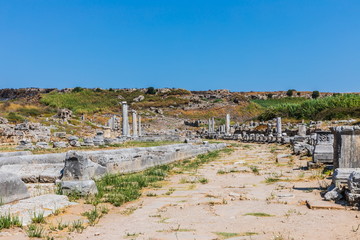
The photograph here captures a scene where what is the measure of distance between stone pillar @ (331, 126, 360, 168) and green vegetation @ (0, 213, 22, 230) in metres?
5.69

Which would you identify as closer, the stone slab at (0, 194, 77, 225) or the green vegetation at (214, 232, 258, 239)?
the green vegetation at (214, 232, 258, 239)

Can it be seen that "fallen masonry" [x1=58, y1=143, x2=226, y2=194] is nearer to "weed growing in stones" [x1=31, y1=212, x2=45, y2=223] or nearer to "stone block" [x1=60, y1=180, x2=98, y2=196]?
"stone block" [x1=60, y1=180, x2=98, y2=196]

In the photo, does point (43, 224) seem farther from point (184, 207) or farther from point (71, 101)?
point (71, 101)

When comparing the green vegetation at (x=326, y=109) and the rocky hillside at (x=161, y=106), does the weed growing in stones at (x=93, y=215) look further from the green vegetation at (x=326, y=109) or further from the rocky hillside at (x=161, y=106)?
the rocky hillside at (x=161, y=106)

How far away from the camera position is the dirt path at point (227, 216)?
12.7 ft

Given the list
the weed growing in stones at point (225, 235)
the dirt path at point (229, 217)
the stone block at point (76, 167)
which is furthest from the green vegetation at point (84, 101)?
the weed growing in stones at point (225, 235)

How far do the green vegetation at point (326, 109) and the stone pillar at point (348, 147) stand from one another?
2912 cm

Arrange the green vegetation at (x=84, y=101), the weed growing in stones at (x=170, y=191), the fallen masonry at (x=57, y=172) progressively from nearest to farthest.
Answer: the fallen masonry at (x=57, y=172) < the weed growing in stones at (x=170, y=191) < the green vegetation at (x=84, y=101)

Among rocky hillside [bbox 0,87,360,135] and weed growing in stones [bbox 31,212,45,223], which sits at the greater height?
rocky hillside [bbox 0,87,360,135]

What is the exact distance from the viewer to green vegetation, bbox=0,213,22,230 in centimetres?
398

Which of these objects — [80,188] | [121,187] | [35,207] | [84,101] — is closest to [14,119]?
[121,187]

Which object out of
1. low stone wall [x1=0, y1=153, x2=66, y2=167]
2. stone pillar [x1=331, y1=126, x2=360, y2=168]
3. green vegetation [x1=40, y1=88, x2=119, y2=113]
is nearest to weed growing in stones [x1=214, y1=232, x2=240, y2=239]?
stone pillar [x1=331, y1=126, x2=360, y2=168]

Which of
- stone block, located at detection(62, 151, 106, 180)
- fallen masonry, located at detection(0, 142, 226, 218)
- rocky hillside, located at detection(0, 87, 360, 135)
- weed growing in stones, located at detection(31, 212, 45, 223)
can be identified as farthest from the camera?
rocky hillside, located at detection(0, 87, 360, 135)

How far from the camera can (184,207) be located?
545 cm
